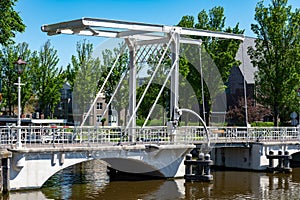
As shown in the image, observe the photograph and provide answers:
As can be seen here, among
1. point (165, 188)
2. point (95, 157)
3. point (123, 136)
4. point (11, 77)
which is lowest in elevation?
point (165, 188)

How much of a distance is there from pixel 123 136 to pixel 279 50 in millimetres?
19213

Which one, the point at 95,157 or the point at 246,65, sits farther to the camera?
the point at 246,65

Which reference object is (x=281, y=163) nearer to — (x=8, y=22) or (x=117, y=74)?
(x=8, y=22)

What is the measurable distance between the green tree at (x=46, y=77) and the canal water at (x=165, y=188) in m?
20.8

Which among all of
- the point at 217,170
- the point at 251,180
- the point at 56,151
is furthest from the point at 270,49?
the point at 56,151

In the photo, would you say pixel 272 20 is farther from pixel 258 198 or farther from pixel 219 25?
pixel 258 198

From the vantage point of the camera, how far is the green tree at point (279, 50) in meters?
39.3

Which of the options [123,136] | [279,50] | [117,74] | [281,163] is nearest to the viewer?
[123,136]

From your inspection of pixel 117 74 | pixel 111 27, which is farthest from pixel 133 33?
pixel 117 74

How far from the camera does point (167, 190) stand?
23.2m

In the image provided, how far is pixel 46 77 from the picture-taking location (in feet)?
160

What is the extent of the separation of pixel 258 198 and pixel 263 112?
33.3 m

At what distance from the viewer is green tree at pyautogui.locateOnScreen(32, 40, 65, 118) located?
48781 millimetres

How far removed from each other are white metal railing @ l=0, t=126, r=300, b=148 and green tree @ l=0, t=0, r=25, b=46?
4.48 m
